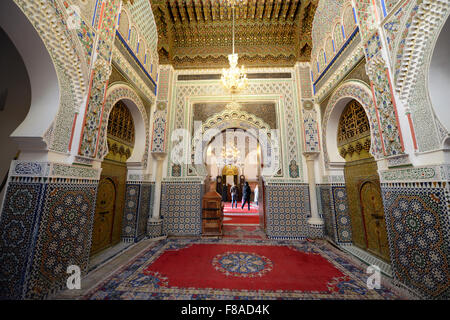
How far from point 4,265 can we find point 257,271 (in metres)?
2.34

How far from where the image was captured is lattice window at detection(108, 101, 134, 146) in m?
2.78

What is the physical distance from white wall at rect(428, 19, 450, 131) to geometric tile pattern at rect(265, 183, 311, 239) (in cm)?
231

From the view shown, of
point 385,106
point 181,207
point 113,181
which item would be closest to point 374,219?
point 385,106

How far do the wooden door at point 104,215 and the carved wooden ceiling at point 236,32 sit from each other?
302cm

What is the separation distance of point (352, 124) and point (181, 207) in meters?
3.56

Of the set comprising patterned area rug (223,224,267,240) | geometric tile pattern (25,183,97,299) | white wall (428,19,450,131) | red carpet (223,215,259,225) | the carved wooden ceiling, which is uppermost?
the carved wooden ceiling

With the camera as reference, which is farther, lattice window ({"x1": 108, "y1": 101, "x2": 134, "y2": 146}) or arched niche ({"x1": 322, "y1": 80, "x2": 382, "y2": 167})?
lattice window ({"x1": 108, "y1": 101, "x2": 134, "y2": 146})

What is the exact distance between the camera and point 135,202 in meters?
3.22

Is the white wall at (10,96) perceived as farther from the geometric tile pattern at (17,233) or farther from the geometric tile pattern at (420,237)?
the geometric tile pattern at (420,237)

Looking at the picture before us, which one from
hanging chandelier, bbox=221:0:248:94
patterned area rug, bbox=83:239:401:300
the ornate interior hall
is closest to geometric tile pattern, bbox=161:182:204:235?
the ornate interior hall

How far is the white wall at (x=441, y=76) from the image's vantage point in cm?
148

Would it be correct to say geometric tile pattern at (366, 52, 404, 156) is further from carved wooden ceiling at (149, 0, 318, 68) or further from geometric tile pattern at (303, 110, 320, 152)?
carved wooden ceiling at (149, 0, 318, 68)

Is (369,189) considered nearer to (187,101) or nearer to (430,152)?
(430,152)

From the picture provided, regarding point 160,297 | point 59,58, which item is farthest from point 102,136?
point 160,297
